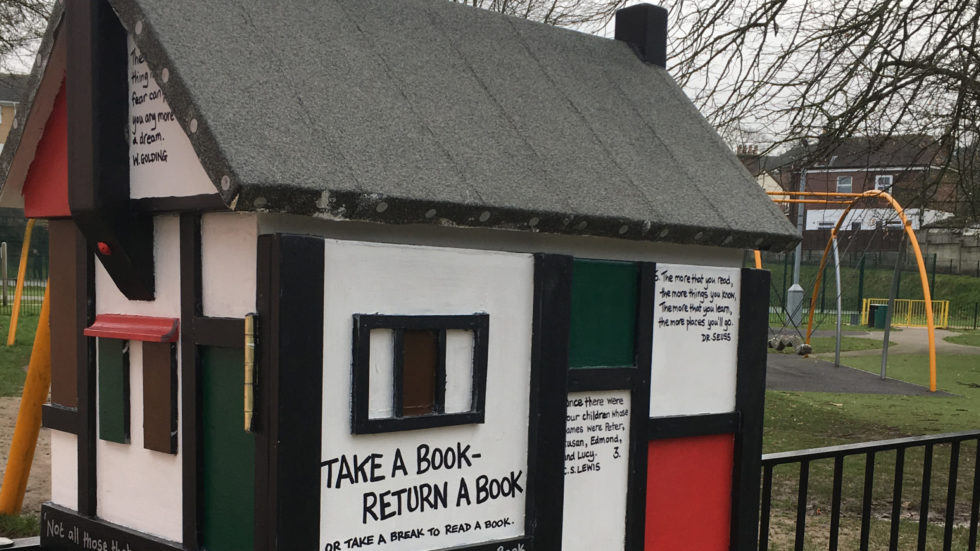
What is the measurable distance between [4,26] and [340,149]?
407 inches

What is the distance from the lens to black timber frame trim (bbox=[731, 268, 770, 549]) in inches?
104

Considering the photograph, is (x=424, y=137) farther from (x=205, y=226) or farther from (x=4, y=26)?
(x=4, y=26)

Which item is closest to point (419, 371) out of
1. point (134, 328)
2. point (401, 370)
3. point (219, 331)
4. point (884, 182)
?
point (401, 370)

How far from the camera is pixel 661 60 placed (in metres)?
3.13

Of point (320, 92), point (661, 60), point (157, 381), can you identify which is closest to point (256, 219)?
point (320, 92)

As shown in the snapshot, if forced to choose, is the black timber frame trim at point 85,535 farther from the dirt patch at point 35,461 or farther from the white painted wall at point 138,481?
the dirt patch at point 35,461

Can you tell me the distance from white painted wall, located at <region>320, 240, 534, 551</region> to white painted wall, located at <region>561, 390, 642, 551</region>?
7.2 inches

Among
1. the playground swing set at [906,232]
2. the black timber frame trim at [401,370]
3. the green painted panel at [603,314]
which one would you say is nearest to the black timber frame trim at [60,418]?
the black timber frame trim at [401,370]

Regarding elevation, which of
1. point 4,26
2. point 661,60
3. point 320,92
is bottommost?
point 320,92

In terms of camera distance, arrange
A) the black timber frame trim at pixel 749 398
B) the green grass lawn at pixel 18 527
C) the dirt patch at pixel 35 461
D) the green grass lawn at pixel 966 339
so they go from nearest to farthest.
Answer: the black timber frame trim at pixel 749 398 → the green grass lawn at pixel 18 527 → the dirt patch at pixel 35 461 → the green grass lawn at pixel 966 339

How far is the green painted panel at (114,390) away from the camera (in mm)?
2131

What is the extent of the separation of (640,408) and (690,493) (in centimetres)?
37

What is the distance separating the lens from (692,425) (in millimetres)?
2508

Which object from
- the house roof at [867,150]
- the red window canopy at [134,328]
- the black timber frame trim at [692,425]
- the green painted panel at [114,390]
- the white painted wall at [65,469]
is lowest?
the white painted wall at [65,469]
